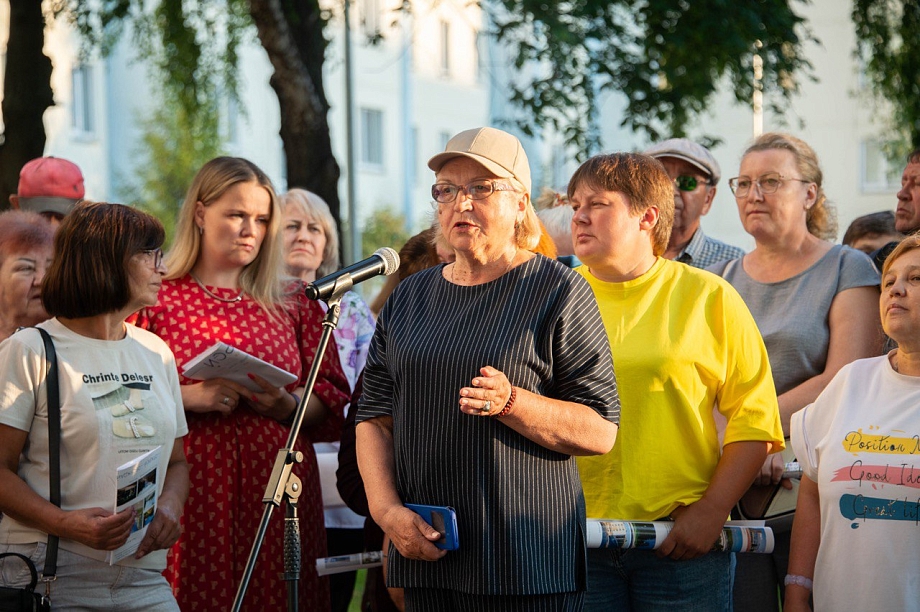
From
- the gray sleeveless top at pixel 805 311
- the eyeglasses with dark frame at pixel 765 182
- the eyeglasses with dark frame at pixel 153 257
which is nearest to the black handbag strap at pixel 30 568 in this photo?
the eyeglasses with dark frame at pixel 153 257

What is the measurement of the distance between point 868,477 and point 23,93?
24.3 feet

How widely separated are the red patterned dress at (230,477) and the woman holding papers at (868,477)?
1.89 m

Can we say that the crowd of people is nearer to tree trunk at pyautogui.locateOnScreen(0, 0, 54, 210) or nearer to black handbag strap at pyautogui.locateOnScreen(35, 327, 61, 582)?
black handbag strap at pyautogui.locateOnScreen(35, 327, 61, 582)

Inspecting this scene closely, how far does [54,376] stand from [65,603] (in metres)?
0.69

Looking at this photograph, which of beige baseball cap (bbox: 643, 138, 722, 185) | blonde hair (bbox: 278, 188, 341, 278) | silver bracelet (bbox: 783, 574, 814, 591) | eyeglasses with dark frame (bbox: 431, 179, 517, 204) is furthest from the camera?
blonde hair (bbox: 278, 188, 341, 278)

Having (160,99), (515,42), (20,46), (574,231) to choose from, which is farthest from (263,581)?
(160,99)

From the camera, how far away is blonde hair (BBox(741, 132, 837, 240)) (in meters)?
4.53

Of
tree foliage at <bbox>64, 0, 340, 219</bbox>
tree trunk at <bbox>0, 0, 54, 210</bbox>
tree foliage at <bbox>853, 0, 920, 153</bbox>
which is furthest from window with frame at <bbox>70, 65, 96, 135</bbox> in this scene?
tree foliage at <bbox>853, 0, 920, 153</bbox>

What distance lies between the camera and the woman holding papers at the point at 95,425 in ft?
10.6

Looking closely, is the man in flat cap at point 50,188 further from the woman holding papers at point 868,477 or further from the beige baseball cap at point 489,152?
the woman holding papers at point 868,477

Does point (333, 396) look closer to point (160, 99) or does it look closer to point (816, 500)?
point (816, 500)

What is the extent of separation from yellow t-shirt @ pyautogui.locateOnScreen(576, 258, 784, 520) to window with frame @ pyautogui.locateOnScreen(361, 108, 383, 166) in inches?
1050

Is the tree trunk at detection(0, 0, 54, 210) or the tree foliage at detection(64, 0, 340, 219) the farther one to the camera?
the tree foliage at detection(64, 0, 340, 219)

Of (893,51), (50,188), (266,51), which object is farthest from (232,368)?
→ (893,51)
